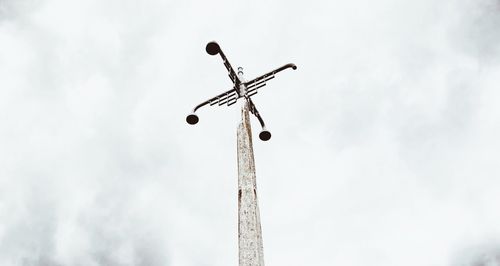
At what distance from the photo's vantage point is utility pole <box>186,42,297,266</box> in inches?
227

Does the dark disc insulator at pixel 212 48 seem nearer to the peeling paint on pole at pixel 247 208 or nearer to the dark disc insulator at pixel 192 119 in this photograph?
the dark disc insulator at pixel 192 119

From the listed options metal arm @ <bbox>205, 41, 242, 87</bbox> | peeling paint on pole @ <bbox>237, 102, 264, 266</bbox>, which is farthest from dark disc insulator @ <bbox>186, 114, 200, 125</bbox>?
peeling paint on pole @ <bbox>237, 102, 264, 266</bbox>

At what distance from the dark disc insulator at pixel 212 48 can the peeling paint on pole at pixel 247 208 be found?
158 centimetres

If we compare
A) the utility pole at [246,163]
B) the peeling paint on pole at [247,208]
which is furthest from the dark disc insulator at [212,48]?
the peeling paint on pole at [247,208]

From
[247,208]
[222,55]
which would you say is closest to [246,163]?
[247,208]

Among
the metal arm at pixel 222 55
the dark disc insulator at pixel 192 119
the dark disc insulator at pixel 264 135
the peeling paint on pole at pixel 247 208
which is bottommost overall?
the peeling paint on pole at pixel 247 208

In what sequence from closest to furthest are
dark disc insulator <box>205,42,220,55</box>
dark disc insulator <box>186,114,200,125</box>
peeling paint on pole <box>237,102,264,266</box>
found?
1. peeling paint on pole <box>237,102,264,266</box>
2. dark disc insulator <box>205,42,220,55</box>
3. dark disc insulator <box>186,114,200,125</box>

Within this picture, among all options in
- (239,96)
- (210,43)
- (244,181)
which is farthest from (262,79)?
(244,181)

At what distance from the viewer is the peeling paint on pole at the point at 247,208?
571cm

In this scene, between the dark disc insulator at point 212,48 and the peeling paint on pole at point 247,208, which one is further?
the dark disc insulator at point 212,48

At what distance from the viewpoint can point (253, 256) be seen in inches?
223

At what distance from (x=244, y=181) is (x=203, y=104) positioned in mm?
2730

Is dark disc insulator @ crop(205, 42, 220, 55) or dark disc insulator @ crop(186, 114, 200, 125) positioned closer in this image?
dark disc insulator @ crop(205, 42, 220, 55)

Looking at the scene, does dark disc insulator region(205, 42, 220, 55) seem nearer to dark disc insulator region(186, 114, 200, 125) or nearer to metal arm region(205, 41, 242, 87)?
metal arm region(205, 41, 242, 87)
